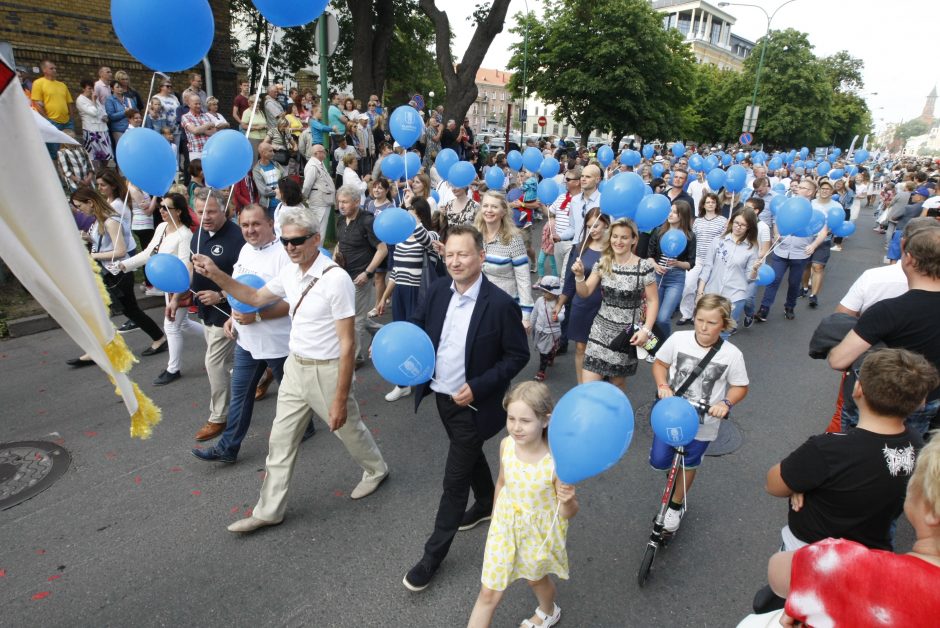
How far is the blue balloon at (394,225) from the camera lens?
4.64 meters

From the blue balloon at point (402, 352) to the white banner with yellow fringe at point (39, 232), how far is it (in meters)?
1.17

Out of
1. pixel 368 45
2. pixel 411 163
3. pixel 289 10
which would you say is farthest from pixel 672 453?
pixel 368 45

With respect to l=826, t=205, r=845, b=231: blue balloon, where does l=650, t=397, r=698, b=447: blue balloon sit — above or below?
below

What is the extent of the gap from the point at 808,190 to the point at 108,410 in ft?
29.4

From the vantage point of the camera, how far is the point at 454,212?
19.1ft

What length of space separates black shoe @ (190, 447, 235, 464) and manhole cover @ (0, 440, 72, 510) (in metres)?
0.97

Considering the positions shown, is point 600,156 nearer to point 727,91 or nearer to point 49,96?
point 49,96

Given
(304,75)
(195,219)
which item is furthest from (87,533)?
(304,75)

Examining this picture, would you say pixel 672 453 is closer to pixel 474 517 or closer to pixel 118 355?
pixel 474 517

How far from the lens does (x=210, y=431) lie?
14.3ft

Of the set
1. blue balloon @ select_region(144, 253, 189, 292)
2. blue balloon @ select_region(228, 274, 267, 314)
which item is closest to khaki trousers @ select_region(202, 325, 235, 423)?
blue balloon @ select_region(144, 253, 189, 292)

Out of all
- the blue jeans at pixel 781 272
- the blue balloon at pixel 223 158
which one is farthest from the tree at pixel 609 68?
the blue balloon at pixel 223 158

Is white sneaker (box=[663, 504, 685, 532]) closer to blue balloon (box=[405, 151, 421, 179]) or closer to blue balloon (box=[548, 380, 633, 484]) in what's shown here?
blue balloon (box=[548, 380, 633, 484])

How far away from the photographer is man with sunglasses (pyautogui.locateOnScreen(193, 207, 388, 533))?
3066mm
